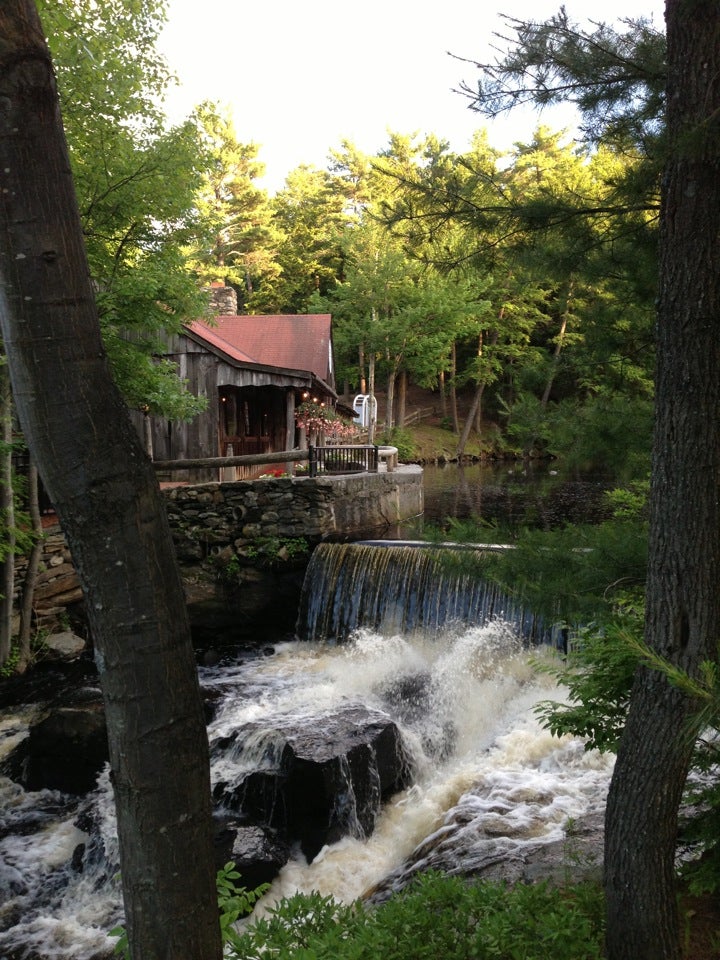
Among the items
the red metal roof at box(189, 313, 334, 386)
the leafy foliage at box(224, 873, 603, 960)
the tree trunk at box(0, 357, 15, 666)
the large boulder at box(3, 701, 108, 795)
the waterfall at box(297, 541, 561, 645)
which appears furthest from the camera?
the red metal roof at box(189, 313, 334, 386)

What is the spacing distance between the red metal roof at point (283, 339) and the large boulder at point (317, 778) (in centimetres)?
1360

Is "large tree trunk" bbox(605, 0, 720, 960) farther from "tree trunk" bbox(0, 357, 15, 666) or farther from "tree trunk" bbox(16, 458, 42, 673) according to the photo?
"tree trunk" bbox(16, 458, 42, 673)

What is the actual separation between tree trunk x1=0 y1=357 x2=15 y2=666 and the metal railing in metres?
5.54

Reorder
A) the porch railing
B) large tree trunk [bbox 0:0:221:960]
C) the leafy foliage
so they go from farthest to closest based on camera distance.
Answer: the porch railing < the leafy foliage < large tree trunk [bbox 0:0:221:960]

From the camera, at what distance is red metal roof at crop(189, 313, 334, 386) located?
20.2m

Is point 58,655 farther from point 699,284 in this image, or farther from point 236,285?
point 236,285

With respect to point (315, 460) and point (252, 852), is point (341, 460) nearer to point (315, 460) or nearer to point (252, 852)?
point (315, 460)

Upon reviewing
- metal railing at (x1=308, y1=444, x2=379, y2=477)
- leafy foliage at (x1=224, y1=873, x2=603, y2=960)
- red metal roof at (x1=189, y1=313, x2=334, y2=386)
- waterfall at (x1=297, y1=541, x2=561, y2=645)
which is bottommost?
waterfall at (x1=297, y1=541, x2=561, y2=645)

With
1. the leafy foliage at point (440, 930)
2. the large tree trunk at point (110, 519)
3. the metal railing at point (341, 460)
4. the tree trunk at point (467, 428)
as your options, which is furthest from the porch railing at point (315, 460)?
the tree trunk at point (467, 428)

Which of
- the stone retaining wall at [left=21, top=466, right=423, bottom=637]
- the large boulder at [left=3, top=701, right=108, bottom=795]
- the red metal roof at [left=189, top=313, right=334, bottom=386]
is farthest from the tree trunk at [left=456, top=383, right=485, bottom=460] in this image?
the large boulder at [left=3, top=701, right=108, bottom=795]

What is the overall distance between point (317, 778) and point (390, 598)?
15.3ft

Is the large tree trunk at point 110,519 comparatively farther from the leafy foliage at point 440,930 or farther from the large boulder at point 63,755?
the large boulder at point 63,755

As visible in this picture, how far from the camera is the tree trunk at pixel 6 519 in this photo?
919 centimetres

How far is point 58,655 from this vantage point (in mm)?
10688
